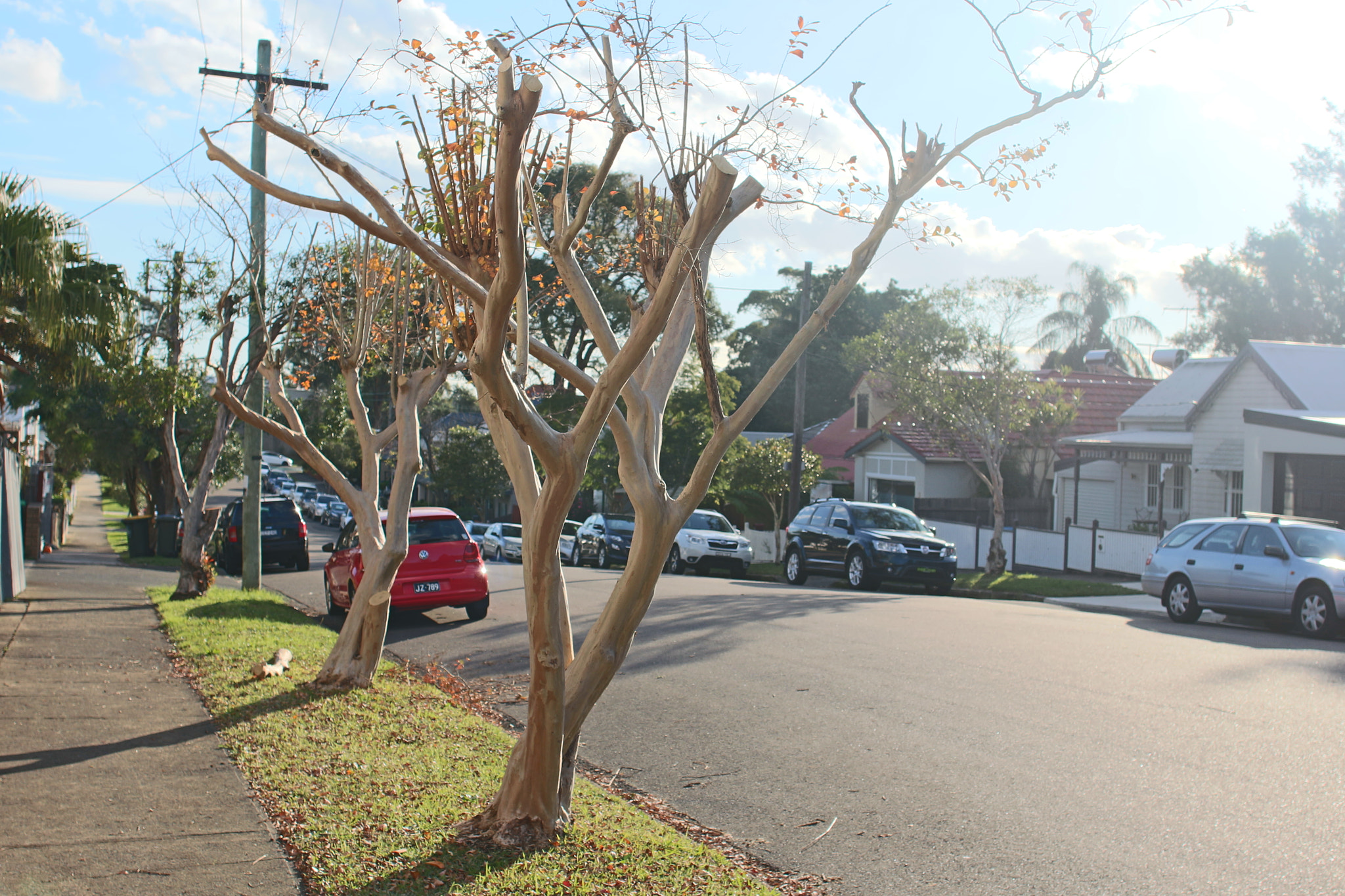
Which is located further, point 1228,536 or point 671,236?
point 1228,536

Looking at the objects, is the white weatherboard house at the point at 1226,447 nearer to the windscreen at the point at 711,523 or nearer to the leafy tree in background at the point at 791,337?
the windscreen at the point at 711,523

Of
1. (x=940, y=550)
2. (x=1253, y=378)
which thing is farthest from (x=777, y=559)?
(x=1253, y=378)

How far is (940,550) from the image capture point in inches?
845

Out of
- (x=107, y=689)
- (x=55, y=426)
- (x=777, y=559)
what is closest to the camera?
(x=107, y=689)

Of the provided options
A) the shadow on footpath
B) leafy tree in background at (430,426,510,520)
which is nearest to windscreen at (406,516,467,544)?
the shadow on footpath

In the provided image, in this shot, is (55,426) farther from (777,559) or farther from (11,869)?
(11,869)

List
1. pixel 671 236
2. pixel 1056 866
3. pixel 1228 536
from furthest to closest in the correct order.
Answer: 1. pixel 1228 536
2. pixel 671 236
3. pixel 1056 866

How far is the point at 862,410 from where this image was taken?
42.4 metres

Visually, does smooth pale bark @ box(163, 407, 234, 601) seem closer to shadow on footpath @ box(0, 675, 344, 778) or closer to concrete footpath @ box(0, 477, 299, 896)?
concrete footpath @ box(0, 477, 299, 896)

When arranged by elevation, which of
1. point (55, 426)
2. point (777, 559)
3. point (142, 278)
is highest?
point (142, 278)

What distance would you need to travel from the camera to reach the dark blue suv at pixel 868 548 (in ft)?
70.1

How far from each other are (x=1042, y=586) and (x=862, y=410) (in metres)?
21.3

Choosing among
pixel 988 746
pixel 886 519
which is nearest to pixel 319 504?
pixel 886 519

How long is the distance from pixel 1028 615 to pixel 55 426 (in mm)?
25267
